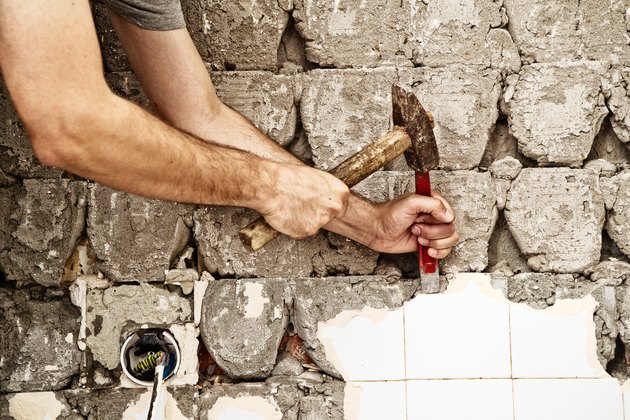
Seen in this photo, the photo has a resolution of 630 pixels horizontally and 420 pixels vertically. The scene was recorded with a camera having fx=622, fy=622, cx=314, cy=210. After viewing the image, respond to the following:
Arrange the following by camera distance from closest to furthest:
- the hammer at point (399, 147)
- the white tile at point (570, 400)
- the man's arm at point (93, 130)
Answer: the man's arm at point (93, 130), the hammer at point (399, 147), the white tile at point (570, 400)

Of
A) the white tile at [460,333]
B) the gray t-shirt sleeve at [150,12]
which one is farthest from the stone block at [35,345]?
the white tile at [460,333]

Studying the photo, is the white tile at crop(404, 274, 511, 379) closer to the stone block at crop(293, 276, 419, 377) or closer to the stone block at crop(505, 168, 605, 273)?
the stone block at crop(293, 276, 419, 377)

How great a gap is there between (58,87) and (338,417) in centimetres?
164

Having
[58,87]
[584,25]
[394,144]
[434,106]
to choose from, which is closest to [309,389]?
[394,144]

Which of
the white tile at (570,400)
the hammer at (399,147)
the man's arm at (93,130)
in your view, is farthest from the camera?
the white tile at (570,400)

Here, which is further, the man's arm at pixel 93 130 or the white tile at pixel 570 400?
the white tile at pixel 570 400

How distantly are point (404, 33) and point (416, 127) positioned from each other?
0.49 metres

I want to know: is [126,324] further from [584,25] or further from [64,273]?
[584,25]

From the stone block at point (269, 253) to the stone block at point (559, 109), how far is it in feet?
2.68

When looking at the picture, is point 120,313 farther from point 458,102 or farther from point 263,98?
point 458,102

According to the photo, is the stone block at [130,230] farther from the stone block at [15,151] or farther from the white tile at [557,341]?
the white tile at [557,341]

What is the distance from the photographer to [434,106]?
2.54 meters

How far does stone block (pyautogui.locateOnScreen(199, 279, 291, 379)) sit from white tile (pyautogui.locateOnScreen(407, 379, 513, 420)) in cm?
59

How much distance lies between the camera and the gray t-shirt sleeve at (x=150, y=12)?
6.95 ft
